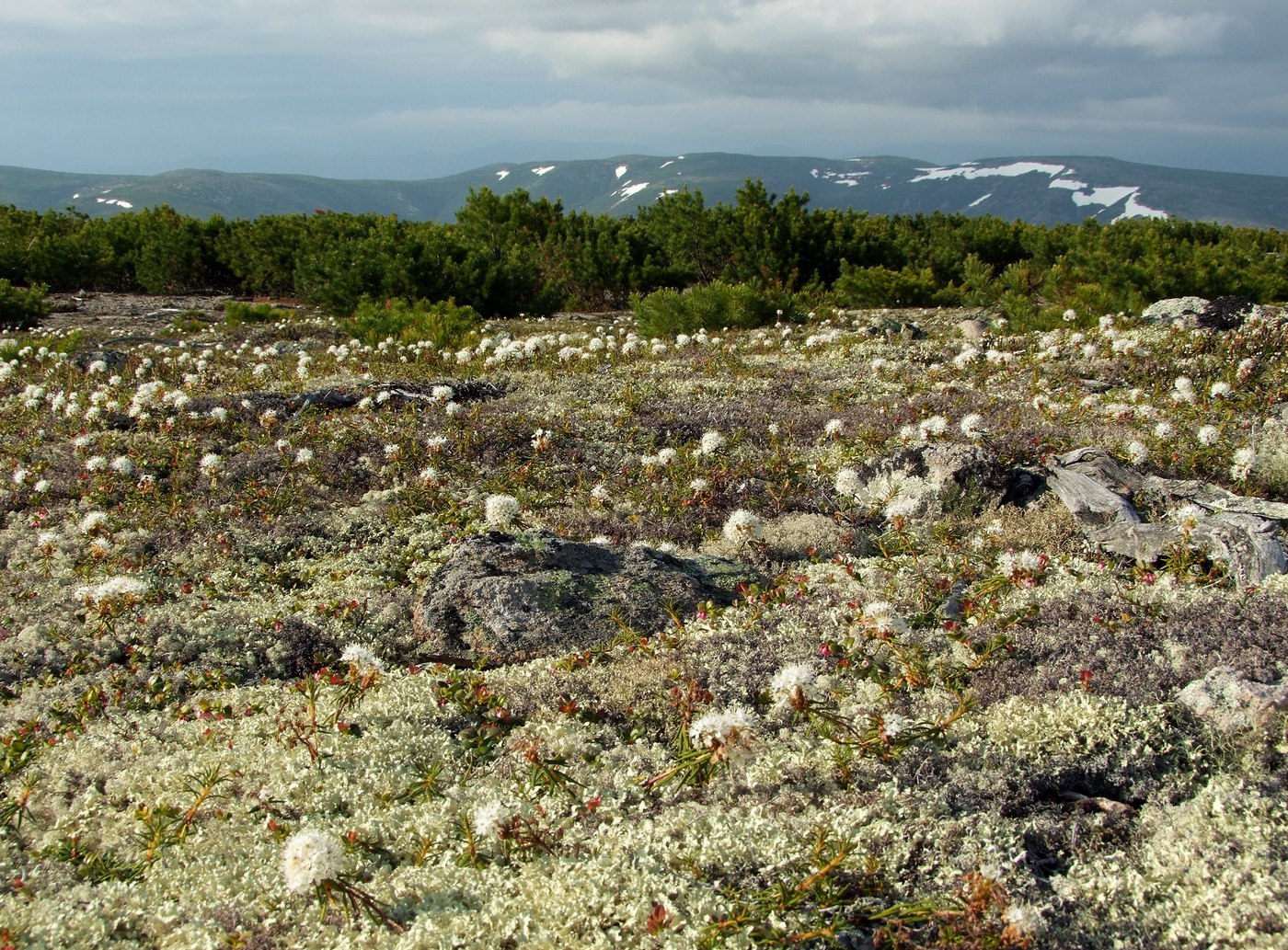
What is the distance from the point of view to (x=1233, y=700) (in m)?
3.38

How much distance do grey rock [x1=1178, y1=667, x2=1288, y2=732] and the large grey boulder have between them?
2477mm

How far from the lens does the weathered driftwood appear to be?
15.4 ft

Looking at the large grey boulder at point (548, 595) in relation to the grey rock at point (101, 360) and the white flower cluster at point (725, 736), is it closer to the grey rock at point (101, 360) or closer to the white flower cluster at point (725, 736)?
the white flower cluster at point (725, 736)

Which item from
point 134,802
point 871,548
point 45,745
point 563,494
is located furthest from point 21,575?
point 871,548

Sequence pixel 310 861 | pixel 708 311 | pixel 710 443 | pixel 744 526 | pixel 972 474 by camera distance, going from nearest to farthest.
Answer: pixel 310 861 < pixel 744 526 < pixel 972 474 < pixel 710 443 < pixel 708 311

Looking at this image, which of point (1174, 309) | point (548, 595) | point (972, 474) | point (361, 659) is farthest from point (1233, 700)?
point (1174, 309)

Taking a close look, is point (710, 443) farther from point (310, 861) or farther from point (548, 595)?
point (310, 861)

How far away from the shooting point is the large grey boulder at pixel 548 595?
4922mm

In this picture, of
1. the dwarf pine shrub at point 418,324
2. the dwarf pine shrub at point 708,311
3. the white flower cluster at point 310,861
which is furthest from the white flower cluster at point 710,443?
the dwarf pine shrub at point 708,311

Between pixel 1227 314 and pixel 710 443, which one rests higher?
pixel 1227 314

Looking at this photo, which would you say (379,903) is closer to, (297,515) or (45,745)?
(45,745)

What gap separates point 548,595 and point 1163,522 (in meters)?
3.90

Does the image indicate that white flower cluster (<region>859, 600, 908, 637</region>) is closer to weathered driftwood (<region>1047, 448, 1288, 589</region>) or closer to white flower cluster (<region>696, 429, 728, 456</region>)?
weathered driftwood (<region>1047, 448, 1288, 589</region>)

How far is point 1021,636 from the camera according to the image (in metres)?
4.21
